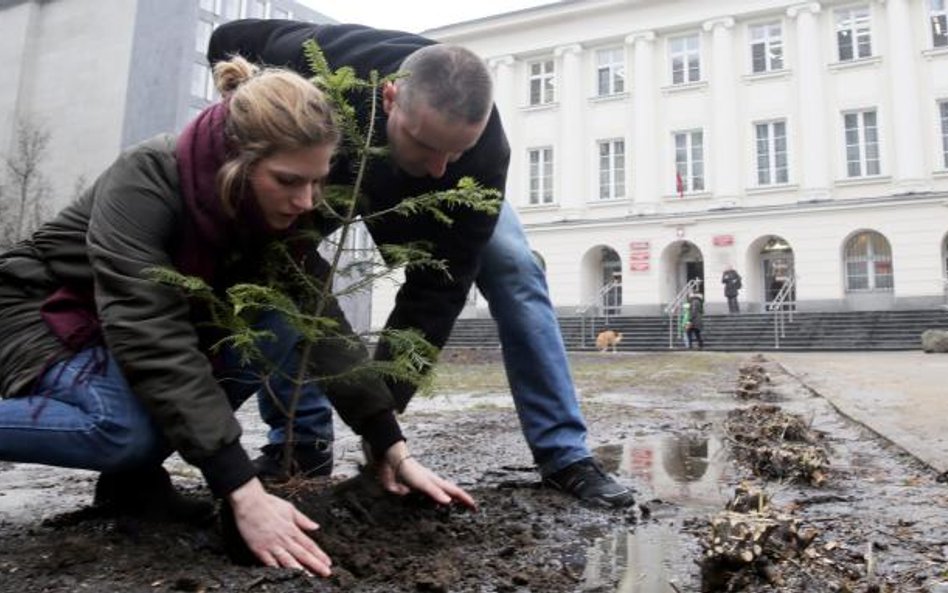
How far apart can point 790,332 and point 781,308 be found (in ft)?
10.9

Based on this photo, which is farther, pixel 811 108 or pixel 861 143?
pixel 811 108

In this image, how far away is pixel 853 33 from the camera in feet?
79.1

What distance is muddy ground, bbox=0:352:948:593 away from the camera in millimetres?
1469

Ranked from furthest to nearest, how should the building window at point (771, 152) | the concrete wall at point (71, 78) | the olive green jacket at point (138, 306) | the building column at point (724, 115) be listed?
the concrete wall at point (71, 78)
the building column at point (724, 115)
the building window at point (771, 152)
the olive green jacket at point (138, 306)

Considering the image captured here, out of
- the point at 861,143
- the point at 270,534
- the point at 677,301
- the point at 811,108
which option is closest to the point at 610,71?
the point at 811,108

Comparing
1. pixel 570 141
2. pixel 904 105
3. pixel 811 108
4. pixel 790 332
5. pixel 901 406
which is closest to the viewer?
pixel 901 406

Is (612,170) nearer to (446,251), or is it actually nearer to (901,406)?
(901,406)

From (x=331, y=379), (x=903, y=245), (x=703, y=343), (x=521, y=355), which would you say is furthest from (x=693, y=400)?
(x=903, y=245)

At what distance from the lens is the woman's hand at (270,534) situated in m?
1.51

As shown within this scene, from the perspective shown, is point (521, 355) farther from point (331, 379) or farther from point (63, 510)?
point (63, 510)

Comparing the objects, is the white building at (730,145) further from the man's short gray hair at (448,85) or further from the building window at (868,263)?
the man's short gray hair at (448,85)

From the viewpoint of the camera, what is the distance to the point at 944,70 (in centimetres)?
2281

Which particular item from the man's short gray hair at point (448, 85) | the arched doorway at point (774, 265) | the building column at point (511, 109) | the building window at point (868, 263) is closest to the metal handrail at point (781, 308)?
the arched doorway at point (774, 265)

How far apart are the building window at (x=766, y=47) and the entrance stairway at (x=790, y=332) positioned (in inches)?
345
